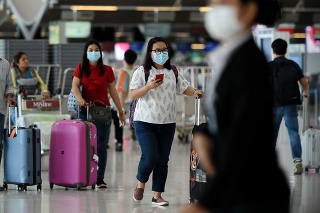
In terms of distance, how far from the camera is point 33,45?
17250 millimetres

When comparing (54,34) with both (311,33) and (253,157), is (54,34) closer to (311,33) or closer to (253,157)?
(311,33)

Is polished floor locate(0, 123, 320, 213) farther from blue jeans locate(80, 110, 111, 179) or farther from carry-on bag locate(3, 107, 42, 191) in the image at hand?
blue jeans locate(80, 110, 111, 179)

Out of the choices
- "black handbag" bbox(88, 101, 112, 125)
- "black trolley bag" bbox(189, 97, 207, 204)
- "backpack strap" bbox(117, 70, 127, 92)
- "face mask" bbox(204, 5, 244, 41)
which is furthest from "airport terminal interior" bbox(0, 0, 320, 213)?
"backpack strap" bbox(117, 70, 127, 92)

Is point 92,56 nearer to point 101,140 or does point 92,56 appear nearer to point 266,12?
point 101,140

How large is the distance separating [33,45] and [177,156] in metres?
3.63

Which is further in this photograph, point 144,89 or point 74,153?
point 74,153

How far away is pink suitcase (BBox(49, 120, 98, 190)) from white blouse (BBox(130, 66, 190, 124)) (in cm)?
143

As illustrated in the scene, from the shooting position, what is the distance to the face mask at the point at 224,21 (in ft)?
11.9

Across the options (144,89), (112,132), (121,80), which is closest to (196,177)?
(144,89)

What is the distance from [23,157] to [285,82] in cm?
356

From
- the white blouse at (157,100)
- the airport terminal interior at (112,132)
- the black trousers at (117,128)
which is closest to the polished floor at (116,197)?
the airport terminal interior at (112,132)

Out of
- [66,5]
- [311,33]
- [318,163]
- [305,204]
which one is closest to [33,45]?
[318,163]

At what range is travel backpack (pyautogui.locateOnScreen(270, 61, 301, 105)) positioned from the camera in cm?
1188

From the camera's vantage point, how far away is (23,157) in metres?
10.3
